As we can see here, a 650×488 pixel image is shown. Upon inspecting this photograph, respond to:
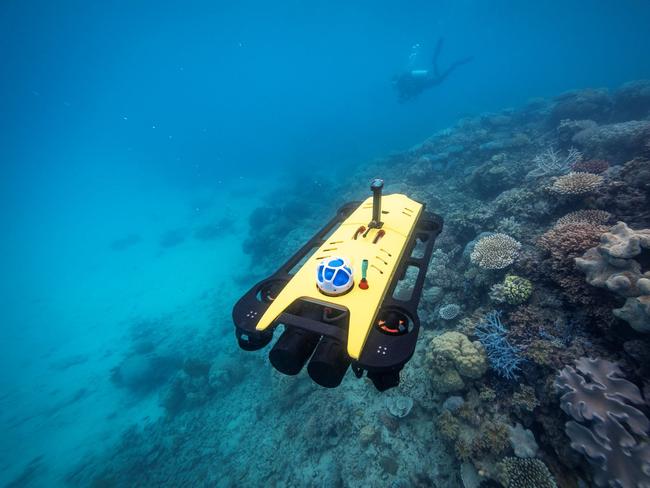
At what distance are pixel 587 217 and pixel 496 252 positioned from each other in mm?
1760

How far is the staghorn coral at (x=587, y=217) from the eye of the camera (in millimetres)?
4949

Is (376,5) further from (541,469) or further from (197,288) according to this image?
(541,469)

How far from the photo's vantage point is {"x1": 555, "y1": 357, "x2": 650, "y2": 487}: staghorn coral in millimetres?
2770

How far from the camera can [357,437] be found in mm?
5438

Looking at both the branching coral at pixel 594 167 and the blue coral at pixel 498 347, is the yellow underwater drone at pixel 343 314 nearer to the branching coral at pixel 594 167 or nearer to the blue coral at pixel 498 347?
the blue coral at pixel 498 347

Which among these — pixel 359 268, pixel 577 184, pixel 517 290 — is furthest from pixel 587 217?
pixel 359 268

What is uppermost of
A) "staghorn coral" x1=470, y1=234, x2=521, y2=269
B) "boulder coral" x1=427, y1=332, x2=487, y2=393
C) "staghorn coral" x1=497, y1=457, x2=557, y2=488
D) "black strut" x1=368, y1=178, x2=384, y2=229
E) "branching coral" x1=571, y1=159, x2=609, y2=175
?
"branching coral" x1=571, y1=159, x2=609, y2=175

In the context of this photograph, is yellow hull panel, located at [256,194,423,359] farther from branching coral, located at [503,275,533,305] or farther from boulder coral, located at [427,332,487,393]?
boulder coral, located at [427,332,487,393]

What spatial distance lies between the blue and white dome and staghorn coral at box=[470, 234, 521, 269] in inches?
157

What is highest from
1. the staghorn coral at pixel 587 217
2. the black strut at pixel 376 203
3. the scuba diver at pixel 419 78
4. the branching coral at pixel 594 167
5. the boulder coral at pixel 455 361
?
the scuba diver at pixel 419 78

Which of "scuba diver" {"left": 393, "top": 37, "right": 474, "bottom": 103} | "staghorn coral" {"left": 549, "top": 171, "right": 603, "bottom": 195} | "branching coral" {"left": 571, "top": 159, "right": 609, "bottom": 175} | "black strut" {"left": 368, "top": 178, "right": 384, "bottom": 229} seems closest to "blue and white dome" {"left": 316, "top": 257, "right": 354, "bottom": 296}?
"black strut" {"left": 368, "top": 178, "right": 384, "bottom": 229}

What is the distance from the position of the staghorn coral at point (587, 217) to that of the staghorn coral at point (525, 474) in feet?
13.7

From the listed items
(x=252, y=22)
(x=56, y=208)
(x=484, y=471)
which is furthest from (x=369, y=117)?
(x=56, y=208)

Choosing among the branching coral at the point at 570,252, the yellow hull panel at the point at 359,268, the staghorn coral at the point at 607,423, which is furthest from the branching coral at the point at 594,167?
the staghorn coral at the point at 607,423
